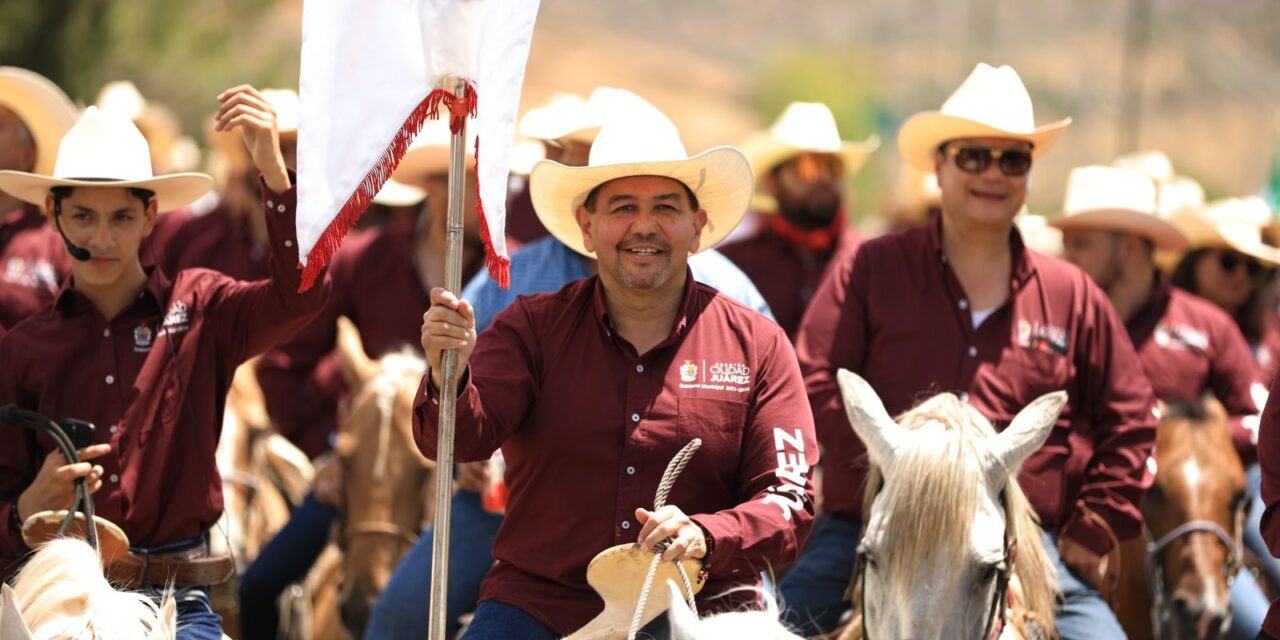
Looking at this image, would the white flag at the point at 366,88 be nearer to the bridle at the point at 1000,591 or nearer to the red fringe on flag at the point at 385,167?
the red fringe on flag at the point at 385,167

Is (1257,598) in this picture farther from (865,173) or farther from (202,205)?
(865,173)

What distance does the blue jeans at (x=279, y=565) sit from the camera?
8.64 metres

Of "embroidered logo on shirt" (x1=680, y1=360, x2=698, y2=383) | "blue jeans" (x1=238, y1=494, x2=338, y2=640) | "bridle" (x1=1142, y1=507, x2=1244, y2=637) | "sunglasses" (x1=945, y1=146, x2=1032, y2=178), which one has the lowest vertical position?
"blue jeans" (x1=238, y1=494, x2=338, y2=640)

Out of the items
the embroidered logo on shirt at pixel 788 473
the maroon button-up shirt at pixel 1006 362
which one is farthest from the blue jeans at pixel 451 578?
the embroidered logo on shirt at pixel 788 473

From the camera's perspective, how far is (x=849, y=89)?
6688 cm

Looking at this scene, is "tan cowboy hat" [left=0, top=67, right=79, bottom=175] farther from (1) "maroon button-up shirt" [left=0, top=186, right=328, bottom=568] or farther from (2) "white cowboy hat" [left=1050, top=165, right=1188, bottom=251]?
(2) "white cowboy hat" [left=1050, top=165, right=1188, bottom=251]

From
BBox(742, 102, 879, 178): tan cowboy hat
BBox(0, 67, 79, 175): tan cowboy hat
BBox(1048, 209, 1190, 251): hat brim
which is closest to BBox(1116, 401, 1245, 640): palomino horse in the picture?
BBox(1048, 209, 1190, 251): hat brim

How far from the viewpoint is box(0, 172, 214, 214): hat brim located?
5.84 m

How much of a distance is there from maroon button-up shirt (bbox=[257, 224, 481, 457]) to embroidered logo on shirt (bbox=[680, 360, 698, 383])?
11.8ft

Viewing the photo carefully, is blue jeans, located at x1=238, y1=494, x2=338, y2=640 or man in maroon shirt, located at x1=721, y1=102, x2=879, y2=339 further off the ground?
man in maroon shirt, located at x1=721, y1=102, x2=879, y2=339

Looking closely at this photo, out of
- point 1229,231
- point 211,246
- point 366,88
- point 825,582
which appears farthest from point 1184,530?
point 211,246

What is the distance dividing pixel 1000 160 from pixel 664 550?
286 centimetres

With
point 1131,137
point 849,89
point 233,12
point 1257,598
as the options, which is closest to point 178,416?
point 1257,598

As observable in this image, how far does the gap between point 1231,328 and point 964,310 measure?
2.89m
